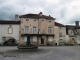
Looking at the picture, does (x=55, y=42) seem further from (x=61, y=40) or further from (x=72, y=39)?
(x=72, y=39)

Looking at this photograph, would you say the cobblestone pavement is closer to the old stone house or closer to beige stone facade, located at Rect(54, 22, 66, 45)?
beige stone facade, located at Rect(54, 22, 66, 45)

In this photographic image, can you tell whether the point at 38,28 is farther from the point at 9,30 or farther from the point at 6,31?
the point at 6,31

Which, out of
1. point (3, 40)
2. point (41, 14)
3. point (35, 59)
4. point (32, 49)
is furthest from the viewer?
point (41, 14)

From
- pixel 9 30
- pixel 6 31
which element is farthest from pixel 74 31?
pixel 6 31

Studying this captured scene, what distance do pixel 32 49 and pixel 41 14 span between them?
2262 cm

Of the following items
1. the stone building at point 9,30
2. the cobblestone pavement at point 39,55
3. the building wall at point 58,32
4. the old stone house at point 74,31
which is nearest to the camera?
the cobblestone pavement at point 39,55

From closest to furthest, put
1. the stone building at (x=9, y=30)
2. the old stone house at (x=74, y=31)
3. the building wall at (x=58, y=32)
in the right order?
the stone building at (x=9, y=30), the building wall at (x=58, y=32), the old stone house at (x=74, y=31)

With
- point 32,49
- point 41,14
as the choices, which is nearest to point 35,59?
point 32,49

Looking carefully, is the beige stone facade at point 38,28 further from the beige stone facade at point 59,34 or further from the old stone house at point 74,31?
the old stone house at point 74,31

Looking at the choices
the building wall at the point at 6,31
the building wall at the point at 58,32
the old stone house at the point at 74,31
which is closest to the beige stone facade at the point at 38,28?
the building wall at the point at 58,32

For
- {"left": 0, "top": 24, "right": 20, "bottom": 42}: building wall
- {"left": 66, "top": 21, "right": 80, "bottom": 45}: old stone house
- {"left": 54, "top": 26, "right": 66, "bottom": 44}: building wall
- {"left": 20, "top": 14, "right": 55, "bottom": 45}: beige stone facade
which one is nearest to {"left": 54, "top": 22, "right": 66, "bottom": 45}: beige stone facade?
{"left": 54, "top": 26, "right": 66, "bottom": 44}: building wall

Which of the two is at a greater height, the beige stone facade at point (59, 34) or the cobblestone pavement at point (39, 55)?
the beige stone facade at point (59, 34)

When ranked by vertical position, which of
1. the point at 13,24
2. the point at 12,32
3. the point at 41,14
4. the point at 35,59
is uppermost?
the point at 41,14

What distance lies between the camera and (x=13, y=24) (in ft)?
124
